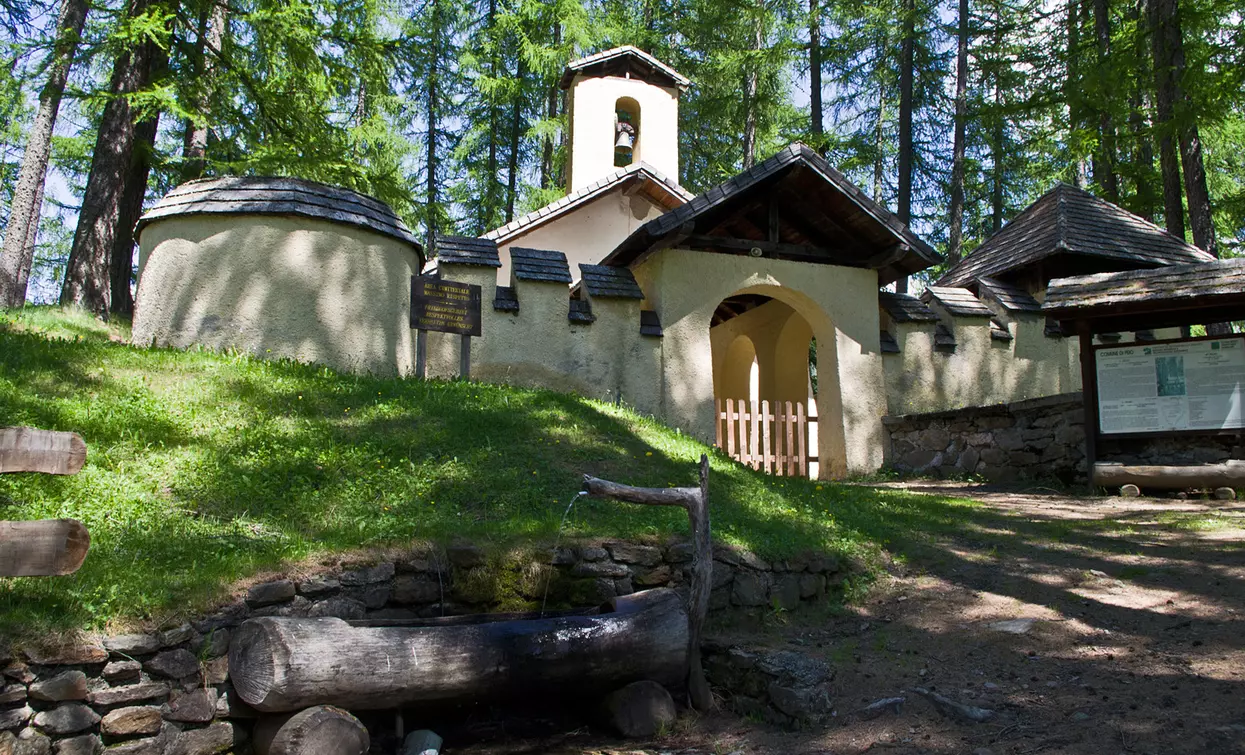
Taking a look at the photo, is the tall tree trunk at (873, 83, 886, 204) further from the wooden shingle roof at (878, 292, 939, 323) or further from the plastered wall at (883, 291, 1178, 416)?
the wooden shingle roof at (878, 292, 939, 323)

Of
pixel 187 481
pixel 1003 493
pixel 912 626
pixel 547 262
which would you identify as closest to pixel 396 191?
pixel 547 262

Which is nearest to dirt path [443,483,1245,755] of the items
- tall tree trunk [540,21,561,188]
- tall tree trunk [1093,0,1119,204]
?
tall tree trunk [1093,0,1119,204]

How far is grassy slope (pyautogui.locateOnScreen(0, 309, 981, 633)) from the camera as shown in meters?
5.16

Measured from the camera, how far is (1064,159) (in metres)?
23.9

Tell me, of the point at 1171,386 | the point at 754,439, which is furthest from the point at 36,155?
the point at 1171,386

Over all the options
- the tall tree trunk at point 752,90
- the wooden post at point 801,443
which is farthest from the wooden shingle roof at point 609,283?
the tall tree trunk at point 752,90

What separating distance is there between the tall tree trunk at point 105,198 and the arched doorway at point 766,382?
8969 mm

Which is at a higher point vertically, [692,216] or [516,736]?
[692,216]

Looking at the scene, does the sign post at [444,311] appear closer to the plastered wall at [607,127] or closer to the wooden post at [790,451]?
the wooden post at [790,451]

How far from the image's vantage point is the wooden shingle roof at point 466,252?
11750 mm

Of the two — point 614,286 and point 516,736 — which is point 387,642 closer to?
point 516,736

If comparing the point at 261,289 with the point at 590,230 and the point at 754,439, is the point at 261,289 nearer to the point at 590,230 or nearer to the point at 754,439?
the point at 754,439

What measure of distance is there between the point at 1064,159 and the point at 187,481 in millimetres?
23959

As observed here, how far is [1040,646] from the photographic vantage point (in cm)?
556
